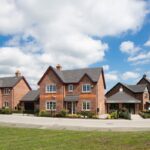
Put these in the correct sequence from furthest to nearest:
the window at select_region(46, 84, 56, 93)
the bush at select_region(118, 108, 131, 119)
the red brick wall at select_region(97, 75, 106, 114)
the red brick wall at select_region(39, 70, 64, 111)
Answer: the window at select_region(46, 84, 56, 93) < the red brick wall at select_region(39, 70, 64, 111) < the red brick wall at select_region(97, 75, 106, 114) < the bush at select_region(118, 108, 131, 119)

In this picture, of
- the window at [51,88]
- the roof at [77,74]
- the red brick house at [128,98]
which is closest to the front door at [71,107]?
the window at [51,88]

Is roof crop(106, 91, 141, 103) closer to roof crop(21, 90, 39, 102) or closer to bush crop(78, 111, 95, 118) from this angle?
bush crop(78, 111, 95, 118)

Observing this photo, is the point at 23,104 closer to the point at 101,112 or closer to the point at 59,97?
the point at 59,97

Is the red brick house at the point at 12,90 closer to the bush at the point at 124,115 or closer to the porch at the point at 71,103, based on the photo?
the porch at the point at 71,103

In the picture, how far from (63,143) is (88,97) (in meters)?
38.5

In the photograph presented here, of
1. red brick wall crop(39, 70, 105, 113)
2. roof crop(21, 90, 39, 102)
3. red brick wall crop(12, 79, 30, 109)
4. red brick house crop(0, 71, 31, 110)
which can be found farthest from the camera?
red brick wall crop(12, 79, 30, 109)

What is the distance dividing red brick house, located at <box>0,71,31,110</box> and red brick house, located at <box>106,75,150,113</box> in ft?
65.1

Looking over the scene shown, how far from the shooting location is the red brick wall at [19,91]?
68312mm

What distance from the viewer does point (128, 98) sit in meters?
62.1

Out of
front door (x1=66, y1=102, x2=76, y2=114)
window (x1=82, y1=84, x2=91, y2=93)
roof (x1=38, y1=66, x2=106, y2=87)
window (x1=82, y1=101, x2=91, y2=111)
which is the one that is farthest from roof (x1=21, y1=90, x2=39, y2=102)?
window (x1=82, y1=84, x2=91, y2=93)

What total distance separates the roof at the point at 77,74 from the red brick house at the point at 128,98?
747 cm

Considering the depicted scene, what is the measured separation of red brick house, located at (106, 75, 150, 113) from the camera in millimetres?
61531

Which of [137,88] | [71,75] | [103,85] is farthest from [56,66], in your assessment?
[137,88]

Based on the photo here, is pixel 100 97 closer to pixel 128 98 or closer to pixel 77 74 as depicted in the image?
pixel 77 74
